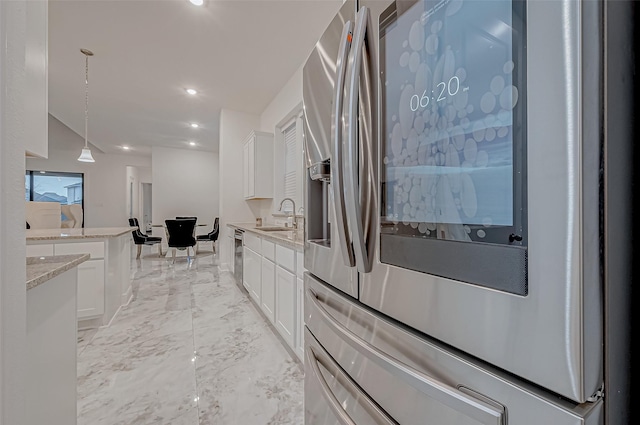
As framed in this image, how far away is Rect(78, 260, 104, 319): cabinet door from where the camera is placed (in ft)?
8.45

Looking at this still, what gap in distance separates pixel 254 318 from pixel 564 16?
9.99ft

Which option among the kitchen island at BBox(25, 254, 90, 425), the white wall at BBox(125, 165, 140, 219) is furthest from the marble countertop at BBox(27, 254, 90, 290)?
the white wall at BBox(125, 165, 140, 219)

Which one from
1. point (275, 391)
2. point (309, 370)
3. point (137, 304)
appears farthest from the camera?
point (137, 304)

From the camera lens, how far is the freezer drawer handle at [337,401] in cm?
67

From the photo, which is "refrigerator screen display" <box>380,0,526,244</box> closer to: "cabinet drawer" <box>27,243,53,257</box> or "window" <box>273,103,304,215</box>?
"window" <box>273,103,304,215</box>

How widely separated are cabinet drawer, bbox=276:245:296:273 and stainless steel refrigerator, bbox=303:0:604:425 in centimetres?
107

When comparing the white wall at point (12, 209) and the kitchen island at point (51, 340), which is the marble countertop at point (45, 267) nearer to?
the kitchen island at point (51, 340)

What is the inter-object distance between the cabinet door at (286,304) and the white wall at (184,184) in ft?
22.5

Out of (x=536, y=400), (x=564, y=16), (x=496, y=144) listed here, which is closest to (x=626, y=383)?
(x=536, y=400)

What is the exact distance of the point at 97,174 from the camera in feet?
27.4

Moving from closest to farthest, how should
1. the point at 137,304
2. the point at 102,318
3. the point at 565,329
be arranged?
the point at 565,329 → the point at 102,318 → the point at 137,304

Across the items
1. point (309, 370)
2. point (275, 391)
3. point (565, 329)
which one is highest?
point (565, 329)

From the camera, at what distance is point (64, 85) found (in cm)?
407

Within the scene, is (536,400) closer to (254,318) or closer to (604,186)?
(604,186)
